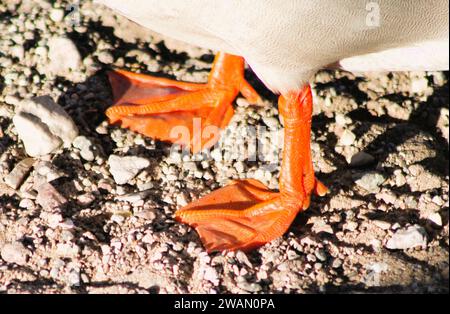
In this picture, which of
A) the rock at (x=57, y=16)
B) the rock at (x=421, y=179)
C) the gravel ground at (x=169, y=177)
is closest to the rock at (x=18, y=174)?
the gravel ground at (x=169, y=177)

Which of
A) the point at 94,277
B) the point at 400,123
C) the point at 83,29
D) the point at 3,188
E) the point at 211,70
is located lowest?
the point at 94,277

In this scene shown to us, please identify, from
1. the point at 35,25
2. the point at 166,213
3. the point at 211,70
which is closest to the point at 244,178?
the point at 166,213

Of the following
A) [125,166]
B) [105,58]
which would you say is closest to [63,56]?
[105,58]

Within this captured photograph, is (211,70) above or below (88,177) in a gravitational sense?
above

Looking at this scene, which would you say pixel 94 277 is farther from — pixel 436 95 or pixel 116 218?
pixel 436 95

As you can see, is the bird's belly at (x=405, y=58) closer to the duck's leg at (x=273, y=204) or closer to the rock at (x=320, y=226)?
the duck's leg at (x=273, y=204)

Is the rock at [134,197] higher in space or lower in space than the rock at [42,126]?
lower

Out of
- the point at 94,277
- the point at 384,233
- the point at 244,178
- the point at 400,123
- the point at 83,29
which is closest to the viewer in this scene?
the point at 94,277
